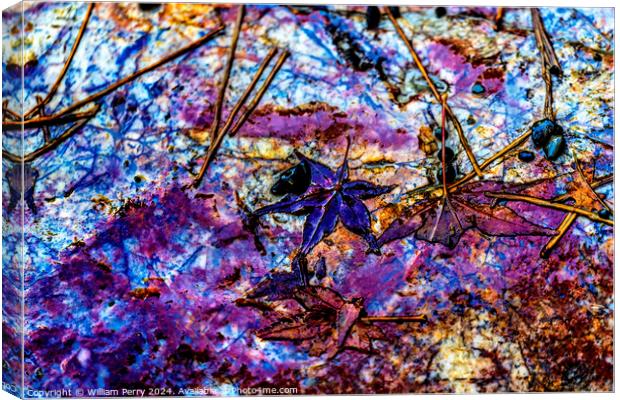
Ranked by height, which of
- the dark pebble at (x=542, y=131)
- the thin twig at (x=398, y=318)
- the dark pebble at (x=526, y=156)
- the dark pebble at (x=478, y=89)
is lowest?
the thin twig at (x=398, y=318)

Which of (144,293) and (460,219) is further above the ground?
(460,219)

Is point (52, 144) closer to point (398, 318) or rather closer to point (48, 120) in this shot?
point (48, 120)

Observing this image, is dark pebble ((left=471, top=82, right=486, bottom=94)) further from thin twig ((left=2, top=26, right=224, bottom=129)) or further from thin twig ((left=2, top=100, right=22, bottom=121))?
thin twig ((left=2, top=100, right=22, bottom=121))

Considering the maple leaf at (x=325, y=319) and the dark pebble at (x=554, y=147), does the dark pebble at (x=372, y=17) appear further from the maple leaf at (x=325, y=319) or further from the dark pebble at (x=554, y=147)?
the maple leaf at (x=325, y=319)

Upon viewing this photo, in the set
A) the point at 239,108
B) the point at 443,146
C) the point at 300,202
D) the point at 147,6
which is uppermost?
the point at 147,6

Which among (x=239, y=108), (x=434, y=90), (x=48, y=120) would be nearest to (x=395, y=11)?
(x=434, y=90)

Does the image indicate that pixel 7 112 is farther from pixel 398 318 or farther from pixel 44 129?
pixel 398 318

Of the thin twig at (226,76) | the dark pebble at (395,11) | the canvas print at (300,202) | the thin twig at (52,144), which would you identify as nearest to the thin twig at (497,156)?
the canvas print at (300,202)
